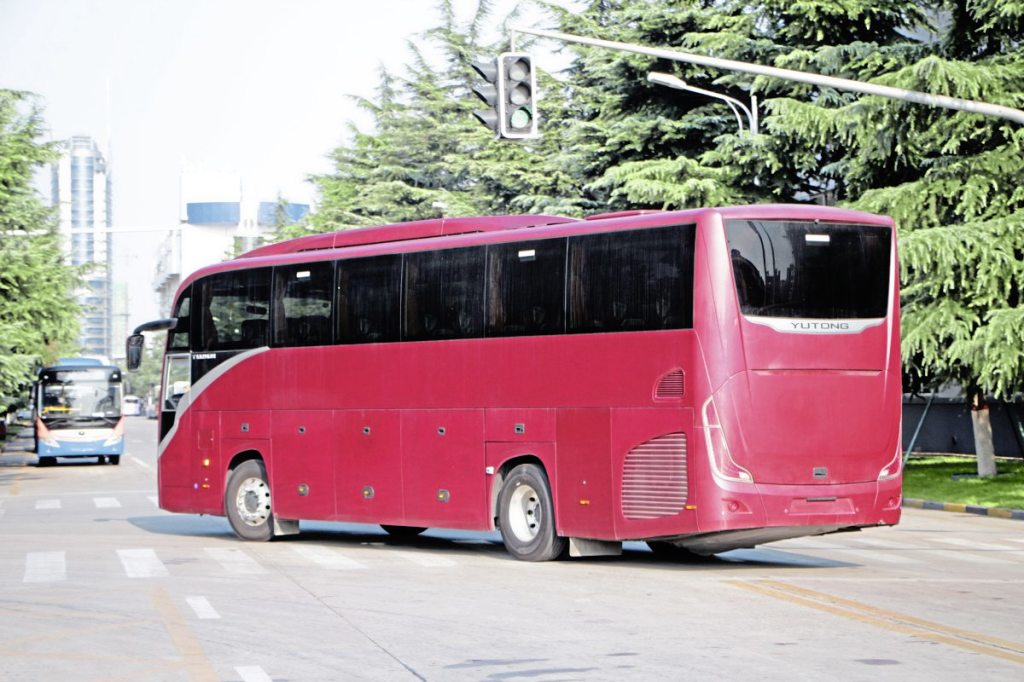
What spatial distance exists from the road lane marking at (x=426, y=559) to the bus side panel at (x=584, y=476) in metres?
1.36

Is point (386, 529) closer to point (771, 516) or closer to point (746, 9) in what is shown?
point (771, 516)

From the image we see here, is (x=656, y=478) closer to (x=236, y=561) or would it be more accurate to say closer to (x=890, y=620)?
(x=890, y=620)

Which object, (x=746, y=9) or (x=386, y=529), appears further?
(x=746, y=9)

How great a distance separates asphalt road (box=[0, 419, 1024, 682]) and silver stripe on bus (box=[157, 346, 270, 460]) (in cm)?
190

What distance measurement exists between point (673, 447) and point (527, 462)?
94.3 inches

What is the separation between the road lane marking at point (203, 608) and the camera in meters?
13.0

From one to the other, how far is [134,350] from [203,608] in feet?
32.3

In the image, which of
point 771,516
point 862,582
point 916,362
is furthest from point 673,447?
point 916,362

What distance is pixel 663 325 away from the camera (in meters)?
16.4

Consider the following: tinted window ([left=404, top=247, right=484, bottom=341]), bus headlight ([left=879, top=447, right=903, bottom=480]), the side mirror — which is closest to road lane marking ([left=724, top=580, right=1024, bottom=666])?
bus headlight ([left=879, top=447, right=903, bottom=480])

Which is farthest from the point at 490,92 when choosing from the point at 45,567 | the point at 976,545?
the point at 976,545

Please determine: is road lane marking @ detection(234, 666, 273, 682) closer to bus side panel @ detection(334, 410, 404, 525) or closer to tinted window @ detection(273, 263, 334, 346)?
bus side panel @ detection(334, 410, 404, 525)

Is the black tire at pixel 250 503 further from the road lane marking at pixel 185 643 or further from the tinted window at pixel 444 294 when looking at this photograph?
the road lane marking at pixel 185 643

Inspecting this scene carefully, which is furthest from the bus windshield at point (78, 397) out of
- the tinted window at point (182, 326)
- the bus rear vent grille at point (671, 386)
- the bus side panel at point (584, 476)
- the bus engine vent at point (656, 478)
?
the bus rear vent grille at point (671, 386)
